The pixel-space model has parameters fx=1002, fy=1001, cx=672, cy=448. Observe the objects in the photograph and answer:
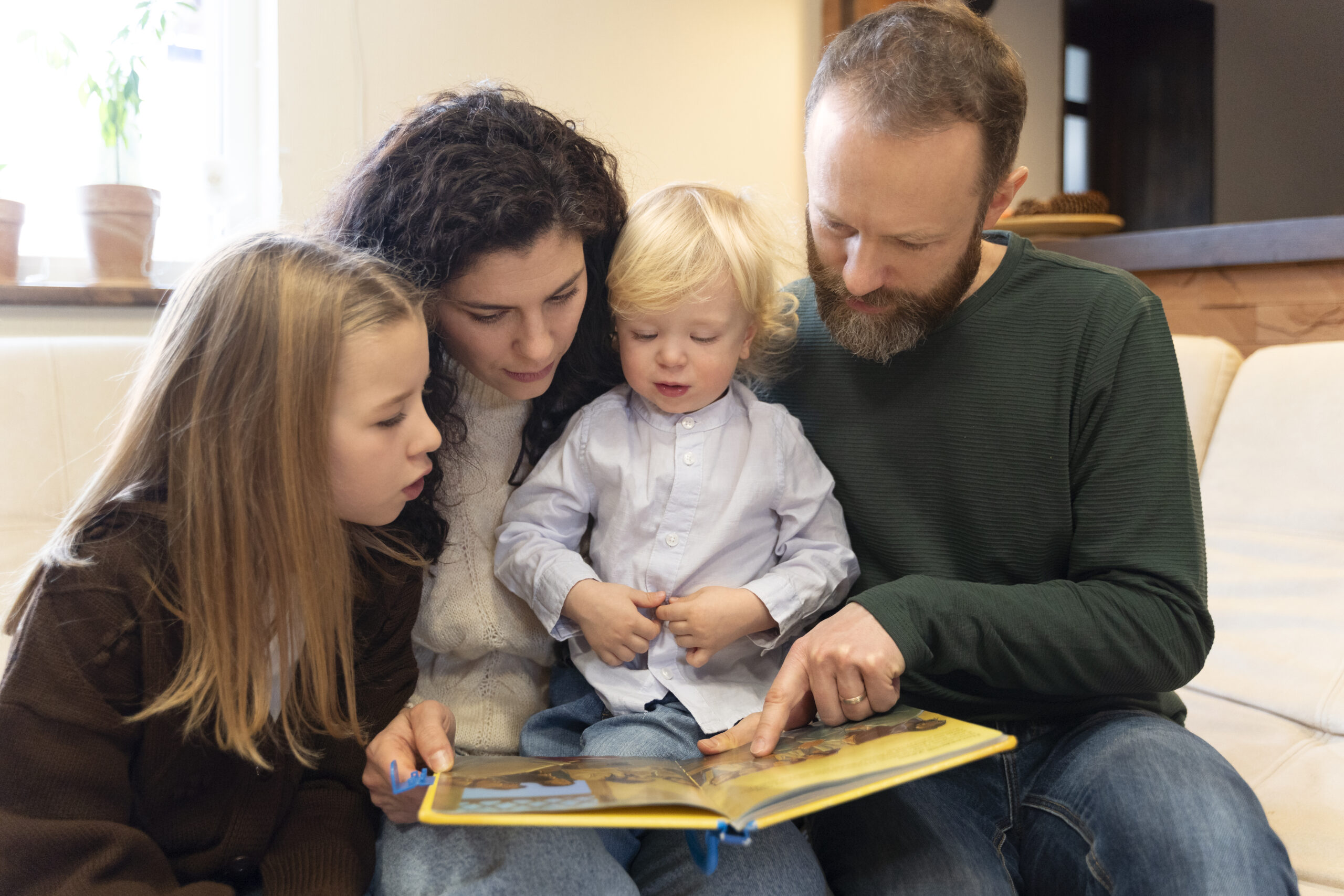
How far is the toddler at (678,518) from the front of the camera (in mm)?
1149

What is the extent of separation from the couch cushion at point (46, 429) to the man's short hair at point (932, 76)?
109cm

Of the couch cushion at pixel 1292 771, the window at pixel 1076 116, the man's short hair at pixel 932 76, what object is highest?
the window at pixel 1076 116

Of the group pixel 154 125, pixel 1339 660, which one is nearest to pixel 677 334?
pixel 1339 660

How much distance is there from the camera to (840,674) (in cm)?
101

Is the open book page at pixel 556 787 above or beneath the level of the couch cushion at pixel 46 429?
beneath

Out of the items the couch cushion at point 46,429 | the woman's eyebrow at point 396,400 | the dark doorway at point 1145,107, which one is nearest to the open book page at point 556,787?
the woman's eyebrow at point 396,400

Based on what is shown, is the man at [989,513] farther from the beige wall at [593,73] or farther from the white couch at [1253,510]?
the beige wall at [593,73]

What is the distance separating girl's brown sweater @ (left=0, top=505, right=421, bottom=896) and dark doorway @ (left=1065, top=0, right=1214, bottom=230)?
7.89 feet

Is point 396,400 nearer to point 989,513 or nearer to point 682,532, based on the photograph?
point 682,532

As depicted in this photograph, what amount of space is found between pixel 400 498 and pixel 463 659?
1.03 ft

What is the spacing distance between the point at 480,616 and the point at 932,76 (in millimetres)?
828

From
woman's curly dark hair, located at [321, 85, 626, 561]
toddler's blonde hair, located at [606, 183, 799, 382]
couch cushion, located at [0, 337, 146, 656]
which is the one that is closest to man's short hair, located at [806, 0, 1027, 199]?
toddler's blonde hair, located at [606, 183, 799, 382]

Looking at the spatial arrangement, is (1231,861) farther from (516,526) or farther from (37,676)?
(37,676)

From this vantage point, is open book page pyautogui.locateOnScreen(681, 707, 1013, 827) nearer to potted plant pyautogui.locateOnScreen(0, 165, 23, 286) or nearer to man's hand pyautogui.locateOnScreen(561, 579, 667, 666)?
man's hand pyautogui.locateOnScreen(561, 579, 667, 666)
